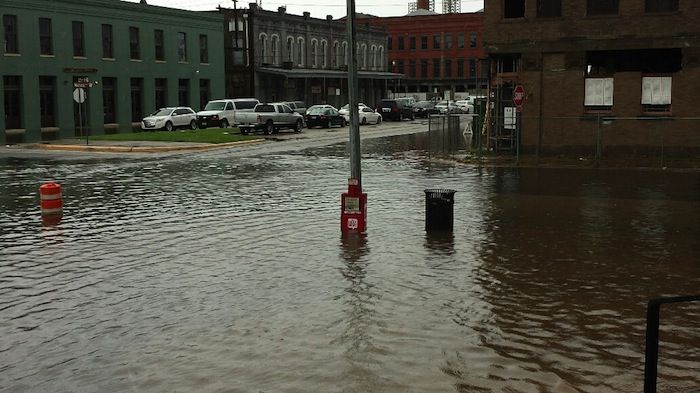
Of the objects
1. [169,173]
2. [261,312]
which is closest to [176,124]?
[169,173]

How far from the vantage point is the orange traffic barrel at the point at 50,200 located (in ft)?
49.5

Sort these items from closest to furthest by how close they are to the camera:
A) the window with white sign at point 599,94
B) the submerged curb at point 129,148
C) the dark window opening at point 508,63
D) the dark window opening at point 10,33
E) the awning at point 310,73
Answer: the window with white sign at point 599,94 → the dark window opening at point 508,63 → the submerged curb at point 129,148 → the dark window opening at point 10,33 → the awning at point 310,73

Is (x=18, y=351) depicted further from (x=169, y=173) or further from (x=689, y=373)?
(x=169, y=173)

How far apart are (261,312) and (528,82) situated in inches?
855

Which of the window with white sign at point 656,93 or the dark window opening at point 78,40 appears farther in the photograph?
the dark window opening at point 78,40

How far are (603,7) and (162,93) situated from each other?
136 feet

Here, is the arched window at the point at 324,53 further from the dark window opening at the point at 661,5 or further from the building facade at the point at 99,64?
the dark window opening at the point at 661,5

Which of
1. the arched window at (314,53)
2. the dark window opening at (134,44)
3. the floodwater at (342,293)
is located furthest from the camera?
the arched window at (314,53)

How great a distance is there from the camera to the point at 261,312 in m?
8.35

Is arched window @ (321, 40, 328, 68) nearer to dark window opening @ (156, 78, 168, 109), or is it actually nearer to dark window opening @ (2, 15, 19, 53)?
dark window opening @ (156, 78, 168, 109)

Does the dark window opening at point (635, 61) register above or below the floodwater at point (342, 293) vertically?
above

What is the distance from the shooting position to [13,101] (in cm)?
5000

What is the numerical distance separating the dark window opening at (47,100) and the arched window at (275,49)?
2407 centimetres

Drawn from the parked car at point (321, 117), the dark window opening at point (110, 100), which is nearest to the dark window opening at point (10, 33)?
the dark window opening at point (110, 100)
